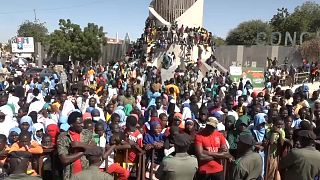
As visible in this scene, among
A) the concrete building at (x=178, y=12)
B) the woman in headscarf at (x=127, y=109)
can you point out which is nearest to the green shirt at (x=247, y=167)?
the woman in headscarf at (x=127, y=109)

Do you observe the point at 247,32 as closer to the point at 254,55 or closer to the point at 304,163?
the point at 254,55

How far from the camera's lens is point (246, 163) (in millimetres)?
3967

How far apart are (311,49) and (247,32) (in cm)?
2534

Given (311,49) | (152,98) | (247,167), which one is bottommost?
(247,167)

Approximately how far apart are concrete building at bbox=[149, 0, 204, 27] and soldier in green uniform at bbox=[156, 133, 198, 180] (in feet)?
88.2

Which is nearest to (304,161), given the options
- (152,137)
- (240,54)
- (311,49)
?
(152,137)

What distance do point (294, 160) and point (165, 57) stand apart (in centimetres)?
2102

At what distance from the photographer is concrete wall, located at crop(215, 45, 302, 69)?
35469 mm

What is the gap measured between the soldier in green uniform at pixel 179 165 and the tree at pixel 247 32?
5328 cm

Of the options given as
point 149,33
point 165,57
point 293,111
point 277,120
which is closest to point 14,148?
point 277,120

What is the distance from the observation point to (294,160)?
444 cm

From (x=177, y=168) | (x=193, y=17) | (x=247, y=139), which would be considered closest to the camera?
(x=177, y=168)

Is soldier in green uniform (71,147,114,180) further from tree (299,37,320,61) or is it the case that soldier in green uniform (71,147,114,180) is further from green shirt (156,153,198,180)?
tree (299,37,320,61)

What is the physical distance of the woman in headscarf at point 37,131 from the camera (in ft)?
20.5
